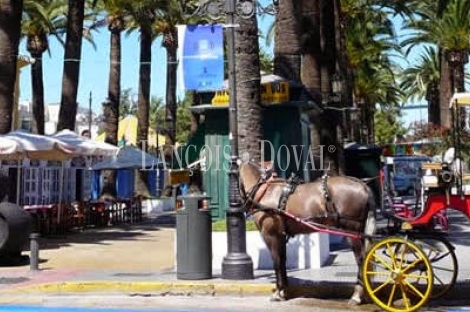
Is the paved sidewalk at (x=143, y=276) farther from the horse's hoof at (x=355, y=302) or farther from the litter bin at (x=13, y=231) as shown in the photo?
the horse's hoof at (x=355, y=302)

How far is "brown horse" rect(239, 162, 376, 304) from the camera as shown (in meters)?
9.91

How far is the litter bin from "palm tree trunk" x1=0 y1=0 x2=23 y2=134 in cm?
564

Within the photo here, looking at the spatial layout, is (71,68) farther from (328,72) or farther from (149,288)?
(149,288)

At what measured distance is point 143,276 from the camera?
40.8ft

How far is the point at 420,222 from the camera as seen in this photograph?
9.79 meters

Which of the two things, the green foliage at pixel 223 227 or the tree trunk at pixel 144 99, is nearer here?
the green foliage at pixel 223 227

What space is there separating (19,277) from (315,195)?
19.5ft

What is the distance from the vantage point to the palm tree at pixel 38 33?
38.5m

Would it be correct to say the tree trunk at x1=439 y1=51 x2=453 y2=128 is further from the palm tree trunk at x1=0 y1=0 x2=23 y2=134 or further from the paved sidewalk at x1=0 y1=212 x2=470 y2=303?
the palm tree trunk at x1=0 y1=0 x2=23 y2=134

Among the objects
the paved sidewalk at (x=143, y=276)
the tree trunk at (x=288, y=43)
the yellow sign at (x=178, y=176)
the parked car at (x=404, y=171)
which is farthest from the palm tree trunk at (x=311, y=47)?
the parked car at (x=404, y=171)

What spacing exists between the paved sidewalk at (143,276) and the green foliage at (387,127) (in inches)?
3174

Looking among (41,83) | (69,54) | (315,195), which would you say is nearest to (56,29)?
(41,83)

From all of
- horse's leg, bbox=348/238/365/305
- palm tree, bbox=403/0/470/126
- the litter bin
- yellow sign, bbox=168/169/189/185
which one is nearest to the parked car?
palm tree, bbox=403/0/470/126

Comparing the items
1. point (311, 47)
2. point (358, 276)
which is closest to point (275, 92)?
point (311, 47)
